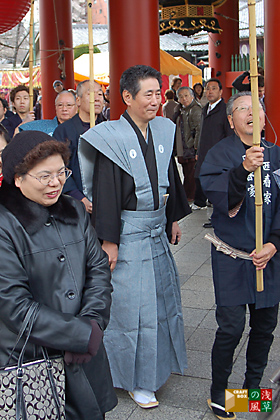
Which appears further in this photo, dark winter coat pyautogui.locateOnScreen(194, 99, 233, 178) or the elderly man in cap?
the elderly man in cap

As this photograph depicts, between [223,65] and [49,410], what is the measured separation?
32.5ft

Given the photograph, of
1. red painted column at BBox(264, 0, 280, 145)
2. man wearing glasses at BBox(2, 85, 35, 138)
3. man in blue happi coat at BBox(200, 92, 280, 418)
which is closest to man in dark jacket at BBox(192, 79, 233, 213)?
red painted column at BBox(264, 0, 280, 145)

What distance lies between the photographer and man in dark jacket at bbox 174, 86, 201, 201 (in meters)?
8.72

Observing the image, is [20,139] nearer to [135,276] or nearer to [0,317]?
[0,317]

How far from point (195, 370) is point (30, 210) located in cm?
193

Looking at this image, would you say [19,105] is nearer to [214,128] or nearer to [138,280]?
[214,128]

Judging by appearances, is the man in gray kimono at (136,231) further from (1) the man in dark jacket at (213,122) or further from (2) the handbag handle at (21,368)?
(1) the man in dark jacket at (213,122)

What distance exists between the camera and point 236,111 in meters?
2.93

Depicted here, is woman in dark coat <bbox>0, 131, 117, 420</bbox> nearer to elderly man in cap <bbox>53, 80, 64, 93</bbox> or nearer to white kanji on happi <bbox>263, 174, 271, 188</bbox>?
white kanji on happi <bbox>263, 174, 271, 188</bbox>

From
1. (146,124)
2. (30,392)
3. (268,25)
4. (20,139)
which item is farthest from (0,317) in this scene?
(268,25)

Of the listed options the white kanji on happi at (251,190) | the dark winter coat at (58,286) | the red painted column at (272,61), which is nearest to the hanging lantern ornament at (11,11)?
the red painted column at (272,61)

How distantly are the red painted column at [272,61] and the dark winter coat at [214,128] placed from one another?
1.19 m

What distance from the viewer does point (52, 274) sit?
2033mm

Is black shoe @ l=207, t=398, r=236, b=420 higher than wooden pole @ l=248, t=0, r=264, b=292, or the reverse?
wooden pole @ l=248, t=0, r=264, b=292
